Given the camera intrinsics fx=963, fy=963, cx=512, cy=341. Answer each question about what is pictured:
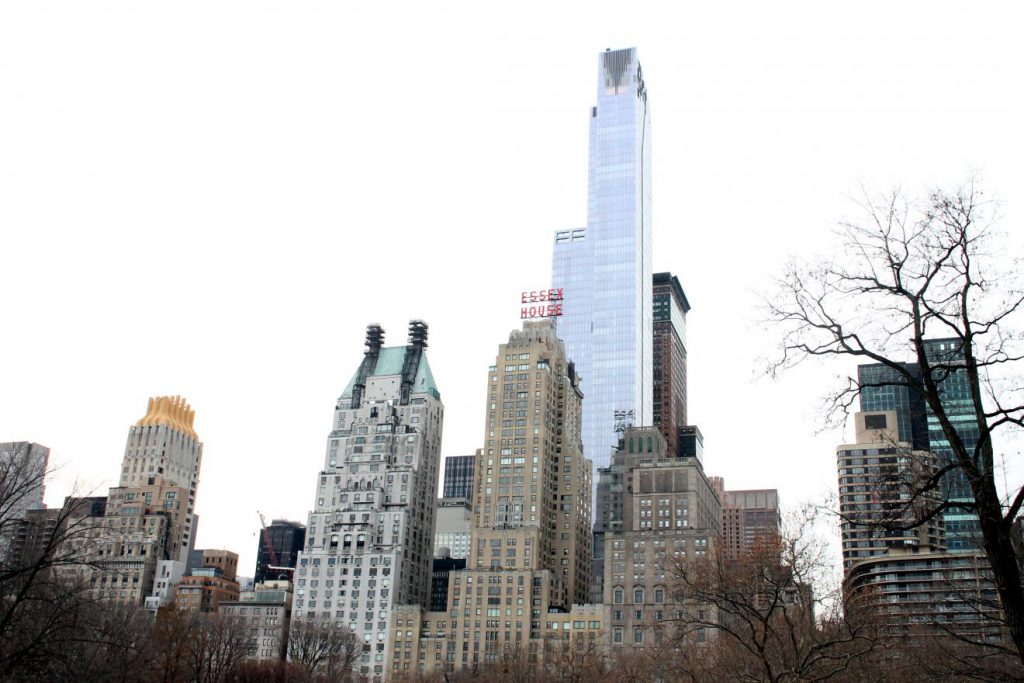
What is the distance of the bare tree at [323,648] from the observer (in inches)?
5153

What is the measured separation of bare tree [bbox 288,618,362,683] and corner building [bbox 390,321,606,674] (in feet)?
51.3

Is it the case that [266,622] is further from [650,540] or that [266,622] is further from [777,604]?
[777,604]

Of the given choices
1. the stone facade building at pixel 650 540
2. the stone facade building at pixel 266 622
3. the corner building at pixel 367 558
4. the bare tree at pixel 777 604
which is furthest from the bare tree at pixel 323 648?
the bare tree at pixel 777 604

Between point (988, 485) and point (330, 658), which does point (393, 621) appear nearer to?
A: point (330, 658)

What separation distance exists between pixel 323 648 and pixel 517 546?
50992 mm

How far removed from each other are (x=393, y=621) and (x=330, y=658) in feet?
147

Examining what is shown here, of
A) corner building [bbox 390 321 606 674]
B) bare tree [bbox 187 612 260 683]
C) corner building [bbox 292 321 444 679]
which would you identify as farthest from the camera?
corner building [bbox 292 321 444 679]

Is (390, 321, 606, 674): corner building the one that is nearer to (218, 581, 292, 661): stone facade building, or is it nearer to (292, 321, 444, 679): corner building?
(292, 321, 444, 679): corner building

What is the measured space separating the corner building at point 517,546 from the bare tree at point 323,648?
1564cm

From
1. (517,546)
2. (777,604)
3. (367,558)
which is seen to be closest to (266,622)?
(367,558)

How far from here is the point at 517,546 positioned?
178 m

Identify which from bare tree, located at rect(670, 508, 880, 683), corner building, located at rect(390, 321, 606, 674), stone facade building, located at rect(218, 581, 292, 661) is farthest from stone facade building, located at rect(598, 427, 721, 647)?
bare tree, located at rect(670, 508, 880, 683)

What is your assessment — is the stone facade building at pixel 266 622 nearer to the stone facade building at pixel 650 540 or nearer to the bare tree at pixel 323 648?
the bare tree at pixel 323 648

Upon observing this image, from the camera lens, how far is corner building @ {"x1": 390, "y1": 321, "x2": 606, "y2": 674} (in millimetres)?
169750
